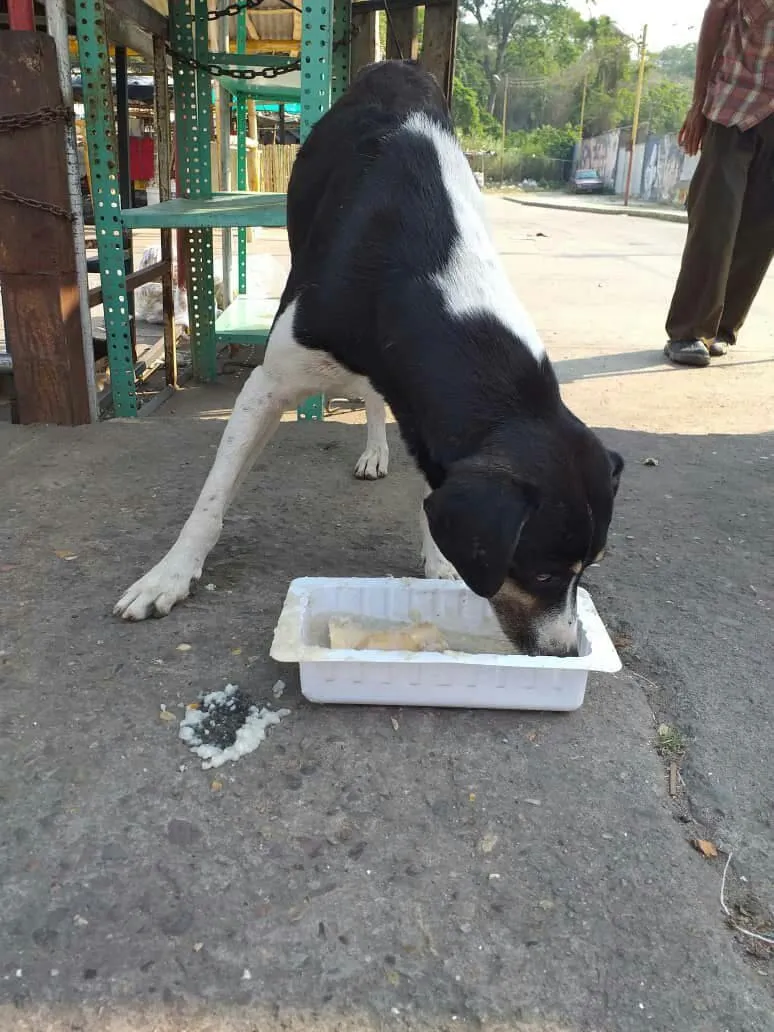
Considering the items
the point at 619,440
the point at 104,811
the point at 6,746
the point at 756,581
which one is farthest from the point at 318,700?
the point at 619,440

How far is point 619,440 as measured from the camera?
4.29 meters

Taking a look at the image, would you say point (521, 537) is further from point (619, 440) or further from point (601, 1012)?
point (619, 440)

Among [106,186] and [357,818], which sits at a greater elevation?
[106,186]

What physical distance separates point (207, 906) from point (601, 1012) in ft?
2.28

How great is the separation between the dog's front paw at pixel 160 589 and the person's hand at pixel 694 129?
16.0 feet

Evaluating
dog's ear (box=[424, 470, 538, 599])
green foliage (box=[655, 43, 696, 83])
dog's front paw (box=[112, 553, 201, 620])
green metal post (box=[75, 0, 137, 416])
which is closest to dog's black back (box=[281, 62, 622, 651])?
dog's ear (box=[424, 470, 538, 599])

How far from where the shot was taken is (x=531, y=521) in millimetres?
1814

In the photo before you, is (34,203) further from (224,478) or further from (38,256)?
(224,478)

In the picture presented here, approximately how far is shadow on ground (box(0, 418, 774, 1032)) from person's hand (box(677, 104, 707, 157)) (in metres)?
4.02

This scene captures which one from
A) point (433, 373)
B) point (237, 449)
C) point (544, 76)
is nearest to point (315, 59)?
point (237, 449)

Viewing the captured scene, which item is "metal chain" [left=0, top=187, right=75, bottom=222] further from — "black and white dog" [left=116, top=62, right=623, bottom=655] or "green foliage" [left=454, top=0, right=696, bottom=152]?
"green foliage" [left=454, top=0, right=696, bottom=152]

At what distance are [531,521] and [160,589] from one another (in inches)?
46.1

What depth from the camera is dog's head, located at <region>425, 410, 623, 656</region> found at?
173 centimetres

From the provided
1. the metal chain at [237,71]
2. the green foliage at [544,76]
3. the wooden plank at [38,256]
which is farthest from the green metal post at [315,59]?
the green foliage at [544,76]
